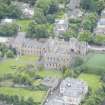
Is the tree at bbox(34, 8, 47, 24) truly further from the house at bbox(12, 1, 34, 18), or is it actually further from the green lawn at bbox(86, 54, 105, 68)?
the green lawn at bbox(86, 54, 105, 68)

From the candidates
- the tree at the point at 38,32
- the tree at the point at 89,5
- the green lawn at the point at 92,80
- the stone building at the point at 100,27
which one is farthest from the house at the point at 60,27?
the green lawn at the point at 92,80

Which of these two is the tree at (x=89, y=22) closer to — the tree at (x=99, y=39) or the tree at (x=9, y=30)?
the tree at (x=99, y=39)

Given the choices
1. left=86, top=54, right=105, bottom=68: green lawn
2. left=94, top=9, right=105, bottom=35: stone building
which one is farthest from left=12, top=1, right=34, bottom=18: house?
left=86, top=54, right=105, bottom=68: green lawn

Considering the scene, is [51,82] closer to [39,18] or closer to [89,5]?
[39,18]

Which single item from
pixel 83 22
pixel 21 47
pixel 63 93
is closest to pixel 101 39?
pixel 83 22

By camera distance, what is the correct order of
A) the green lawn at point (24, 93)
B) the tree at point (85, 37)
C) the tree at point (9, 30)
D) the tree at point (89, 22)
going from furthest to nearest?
1. the tree at point (89, 22)
2. the tree at point (9, 30)
3. the tree at point (85, 37)
4. the green lawn at point (24, 93)

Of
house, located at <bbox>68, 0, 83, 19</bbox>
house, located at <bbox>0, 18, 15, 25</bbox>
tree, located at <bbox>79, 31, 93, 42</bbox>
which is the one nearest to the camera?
tree, located at <bbox>79, 31, 93, 42</bbox>
